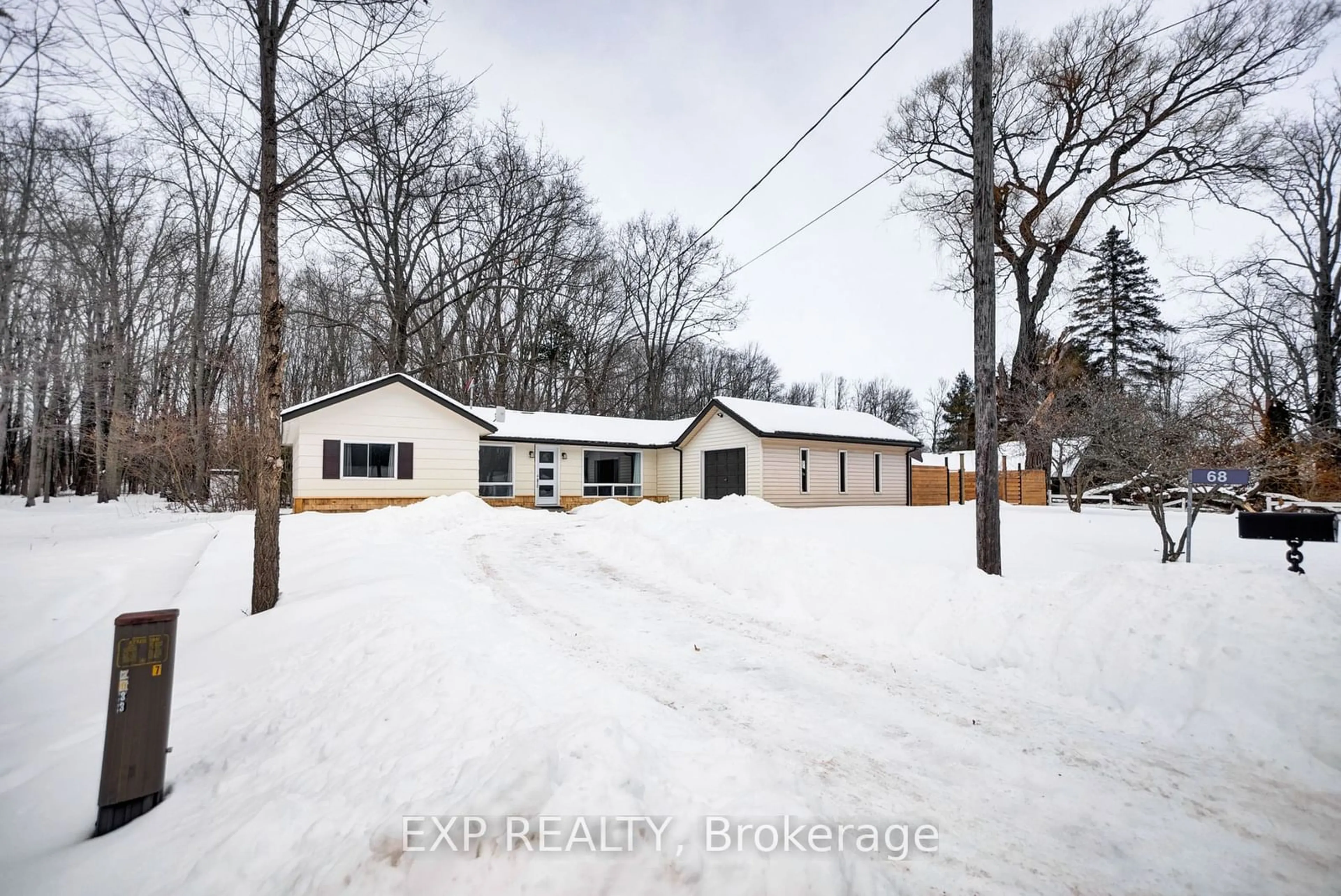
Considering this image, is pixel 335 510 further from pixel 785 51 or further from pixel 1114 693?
pixel 1114 693

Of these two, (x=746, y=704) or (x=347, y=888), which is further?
(x=746, y=704)

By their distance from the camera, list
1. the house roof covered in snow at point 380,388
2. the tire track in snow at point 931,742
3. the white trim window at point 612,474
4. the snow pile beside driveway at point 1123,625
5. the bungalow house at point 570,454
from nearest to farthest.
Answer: the tire track in snow at point 931,742 → the snow pile beside driveway at point 1123,625 → the house roof covered in snow at point 380,388 → the bungalow house at point 570,454 → the white trim window at point 612,474

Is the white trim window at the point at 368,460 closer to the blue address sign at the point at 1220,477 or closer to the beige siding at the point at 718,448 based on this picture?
the beige siding at the point at 718,448

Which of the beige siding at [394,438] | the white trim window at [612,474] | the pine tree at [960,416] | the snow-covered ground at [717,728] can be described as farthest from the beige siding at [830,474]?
the pine tree at [960,416]

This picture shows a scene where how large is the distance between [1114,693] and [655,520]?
28.7ft

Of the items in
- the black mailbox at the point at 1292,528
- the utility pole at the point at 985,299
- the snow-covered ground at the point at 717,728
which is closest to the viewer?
the snow-covered ground at the point at 717,728

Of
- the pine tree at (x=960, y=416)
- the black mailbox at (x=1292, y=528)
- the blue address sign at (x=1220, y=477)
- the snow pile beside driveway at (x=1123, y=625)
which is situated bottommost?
the snow pile beside driveway at (x=1123, y=625)

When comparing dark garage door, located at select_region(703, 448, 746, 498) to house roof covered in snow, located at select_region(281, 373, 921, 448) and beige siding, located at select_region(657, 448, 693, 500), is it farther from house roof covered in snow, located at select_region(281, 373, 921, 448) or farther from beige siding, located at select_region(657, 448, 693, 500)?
house roof covered in snow, located at select_region(281, 373, 921, 448)

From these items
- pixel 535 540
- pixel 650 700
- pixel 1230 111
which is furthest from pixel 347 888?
pixel 1230 111

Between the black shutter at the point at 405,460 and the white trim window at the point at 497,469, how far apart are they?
3.15 m

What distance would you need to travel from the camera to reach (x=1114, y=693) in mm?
3859

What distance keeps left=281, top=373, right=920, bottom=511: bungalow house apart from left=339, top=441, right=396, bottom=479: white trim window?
0.09 feet

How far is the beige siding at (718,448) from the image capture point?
19.8 meters

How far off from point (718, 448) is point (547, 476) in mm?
6774
